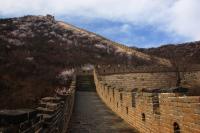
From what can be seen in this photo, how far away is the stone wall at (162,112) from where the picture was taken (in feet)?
24.0

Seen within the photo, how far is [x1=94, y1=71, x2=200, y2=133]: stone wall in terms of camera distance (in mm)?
7309

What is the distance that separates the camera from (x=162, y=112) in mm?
9484

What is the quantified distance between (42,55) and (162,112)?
5034 cm

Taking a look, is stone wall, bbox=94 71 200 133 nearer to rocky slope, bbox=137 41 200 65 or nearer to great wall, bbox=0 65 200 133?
great wall, bbox=0 65 200 133

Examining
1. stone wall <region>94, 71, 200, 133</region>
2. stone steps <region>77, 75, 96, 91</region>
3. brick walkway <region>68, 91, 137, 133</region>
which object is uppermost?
stone steps <region>77, 75, 96, 91</region>

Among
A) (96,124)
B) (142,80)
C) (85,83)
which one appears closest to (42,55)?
(142,80)

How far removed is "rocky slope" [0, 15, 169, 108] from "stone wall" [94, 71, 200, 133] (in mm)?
17194

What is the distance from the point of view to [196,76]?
→ 176 feet

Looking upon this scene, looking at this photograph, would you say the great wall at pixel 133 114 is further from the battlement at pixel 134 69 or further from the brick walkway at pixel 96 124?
the battlement at pixel 134 69

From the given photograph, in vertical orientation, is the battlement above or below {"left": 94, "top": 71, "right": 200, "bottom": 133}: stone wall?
above

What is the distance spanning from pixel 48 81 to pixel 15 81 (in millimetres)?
3586

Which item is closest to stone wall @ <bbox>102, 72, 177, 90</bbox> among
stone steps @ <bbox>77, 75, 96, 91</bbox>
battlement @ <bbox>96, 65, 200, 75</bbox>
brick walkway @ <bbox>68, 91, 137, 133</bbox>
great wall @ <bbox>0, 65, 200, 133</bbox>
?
battlement @ <bbox>96, 65, 200, 75</bbox>

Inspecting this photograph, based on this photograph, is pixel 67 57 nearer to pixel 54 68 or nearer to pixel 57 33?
pixel 54 68

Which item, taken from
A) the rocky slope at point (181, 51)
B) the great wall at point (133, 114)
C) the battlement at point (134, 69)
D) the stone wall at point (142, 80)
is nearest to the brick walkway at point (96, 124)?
the great wall at point (133, 114)
